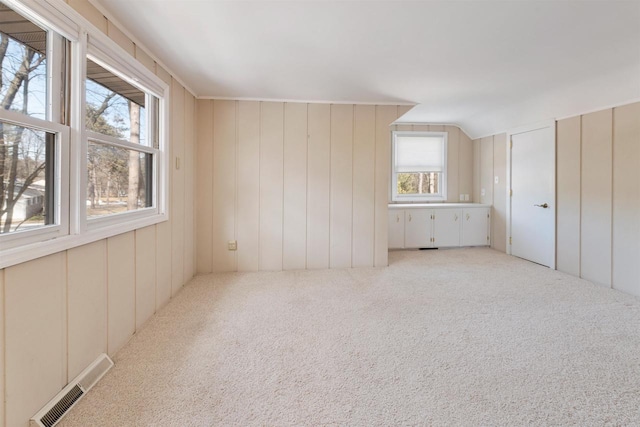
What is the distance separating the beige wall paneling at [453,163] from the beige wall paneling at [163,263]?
15.6 ft

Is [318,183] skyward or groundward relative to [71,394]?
skyward

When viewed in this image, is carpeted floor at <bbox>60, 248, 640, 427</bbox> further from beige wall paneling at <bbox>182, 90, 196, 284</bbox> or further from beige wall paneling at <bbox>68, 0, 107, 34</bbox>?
beige wall paneling at <bbox>68, 0, 107, 34</bbox>

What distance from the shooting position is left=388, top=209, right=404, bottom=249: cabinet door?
4781 mm

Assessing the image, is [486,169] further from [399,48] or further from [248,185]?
[248,185]

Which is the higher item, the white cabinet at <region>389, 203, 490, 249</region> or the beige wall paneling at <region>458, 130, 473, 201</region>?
the beige wall paneling at <region>458, 130, 473, 201</region>

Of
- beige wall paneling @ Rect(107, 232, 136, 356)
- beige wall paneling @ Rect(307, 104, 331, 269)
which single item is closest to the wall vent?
beige wall paneling @ Rect(107, 232, 136, 356)

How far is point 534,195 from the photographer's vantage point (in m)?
4.06

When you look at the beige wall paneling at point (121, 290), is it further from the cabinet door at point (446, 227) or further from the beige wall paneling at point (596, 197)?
the beige wall paneling at point (596, 197)

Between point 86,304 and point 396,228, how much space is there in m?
4.17

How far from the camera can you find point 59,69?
→ 1459mm

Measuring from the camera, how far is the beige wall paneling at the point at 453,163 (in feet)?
17.2

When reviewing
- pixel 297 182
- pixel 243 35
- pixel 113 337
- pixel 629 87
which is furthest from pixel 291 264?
pixel 629 87

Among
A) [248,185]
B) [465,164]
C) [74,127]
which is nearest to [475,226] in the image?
[465,164]

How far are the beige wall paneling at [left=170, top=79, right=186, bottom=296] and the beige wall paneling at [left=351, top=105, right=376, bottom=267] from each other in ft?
7.01
